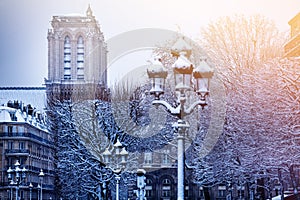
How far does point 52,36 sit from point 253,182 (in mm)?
48909

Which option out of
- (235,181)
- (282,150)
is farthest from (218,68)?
(282,150)

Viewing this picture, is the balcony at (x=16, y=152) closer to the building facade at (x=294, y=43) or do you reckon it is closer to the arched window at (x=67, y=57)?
the arched window at (x=67, y=57)

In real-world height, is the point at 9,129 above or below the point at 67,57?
below

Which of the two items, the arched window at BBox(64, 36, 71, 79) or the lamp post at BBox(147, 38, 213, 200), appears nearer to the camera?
the lamp post at BBox(147, 38, 213, 200)

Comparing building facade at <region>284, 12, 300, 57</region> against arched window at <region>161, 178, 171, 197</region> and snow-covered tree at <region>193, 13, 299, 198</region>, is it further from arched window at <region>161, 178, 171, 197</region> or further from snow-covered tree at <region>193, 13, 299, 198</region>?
arched window at <region>161, 178, 171, 197</region>

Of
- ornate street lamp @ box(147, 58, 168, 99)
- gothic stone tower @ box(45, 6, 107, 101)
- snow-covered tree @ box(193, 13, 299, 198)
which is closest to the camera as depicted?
ornate street lamp @ box(147, 58, 168, 99)

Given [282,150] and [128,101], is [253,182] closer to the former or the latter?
[282,150]

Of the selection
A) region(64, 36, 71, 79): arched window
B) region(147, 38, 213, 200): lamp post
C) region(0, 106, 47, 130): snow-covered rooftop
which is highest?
region(64, 36, 71, 79): arched window

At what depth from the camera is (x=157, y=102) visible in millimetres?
11188

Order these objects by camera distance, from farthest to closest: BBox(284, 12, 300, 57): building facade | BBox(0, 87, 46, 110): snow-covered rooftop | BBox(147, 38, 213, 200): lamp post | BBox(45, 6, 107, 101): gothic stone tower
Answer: BBox(0, 87, 46, 110): snow-covered rooftop < BBox(45, 6, 107, 101): gothic stone tower < BBox(284, 12, 300, 57): building facade < BBox(147, 38, 213, 200): lamp post

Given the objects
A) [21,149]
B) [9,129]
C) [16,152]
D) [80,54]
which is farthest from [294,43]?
[80,54]

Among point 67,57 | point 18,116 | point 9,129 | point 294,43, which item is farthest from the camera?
point 67,57

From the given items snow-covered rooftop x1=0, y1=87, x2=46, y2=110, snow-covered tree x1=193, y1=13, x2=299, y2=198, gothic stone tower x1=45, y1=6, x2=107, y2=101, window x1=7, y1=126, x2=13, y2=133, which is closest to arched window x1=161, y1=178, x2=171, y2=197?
window x1=7, y1=126, x2=13, y2=133

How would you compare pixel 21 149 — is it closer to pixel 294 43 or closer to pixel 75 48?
pixel 75 48
